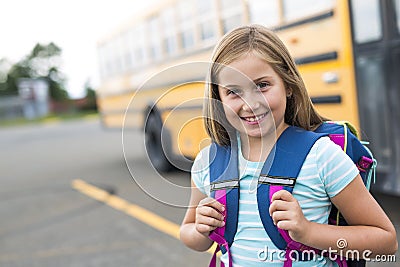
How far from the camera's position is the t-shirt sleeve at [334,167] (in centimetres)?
120

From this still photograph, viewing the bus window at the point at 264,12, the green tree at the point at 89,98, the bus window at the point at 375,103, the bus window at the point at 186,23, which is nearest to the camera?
the bus window at the point at 375,103

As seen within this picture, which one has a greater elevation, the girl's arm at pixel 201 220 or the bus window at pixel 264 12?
the bus window at pixel 264 12

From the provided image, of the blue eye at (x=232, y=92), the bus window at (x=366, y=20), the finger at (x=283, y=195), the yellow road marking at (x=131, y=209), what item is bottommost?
the yellow road marking at (x=131, y=209)

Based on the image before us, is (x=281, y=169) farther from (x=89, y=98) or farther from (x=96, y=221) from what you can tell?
→ (x=89, y=98)

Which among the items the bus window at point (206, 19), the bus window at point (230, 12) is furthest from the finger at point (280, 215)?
the bus window at point (206, 19)

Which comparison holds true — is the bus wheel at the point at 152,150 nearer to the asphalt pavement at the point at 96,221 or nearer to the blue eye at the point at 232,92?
the asphalt pavement at the point at 96,221

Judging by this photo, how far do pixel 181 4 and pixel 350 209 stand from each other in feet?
15.5

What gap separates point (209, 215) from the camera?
1.25 metres

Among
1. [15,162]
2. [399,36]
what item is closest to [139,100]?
[399,36]

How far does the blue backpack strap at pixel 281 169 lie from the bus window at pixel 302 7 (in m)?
2.90

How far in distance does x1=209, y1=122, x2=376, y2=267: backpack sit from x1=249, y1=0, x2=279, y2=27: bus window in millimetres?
3134

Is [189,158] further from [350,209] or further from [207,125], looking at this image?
[350,209]

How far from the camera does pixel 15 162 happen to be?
404 inches

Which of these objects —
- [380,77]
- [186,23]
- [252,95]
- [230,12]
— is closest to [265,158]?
[252,95]
